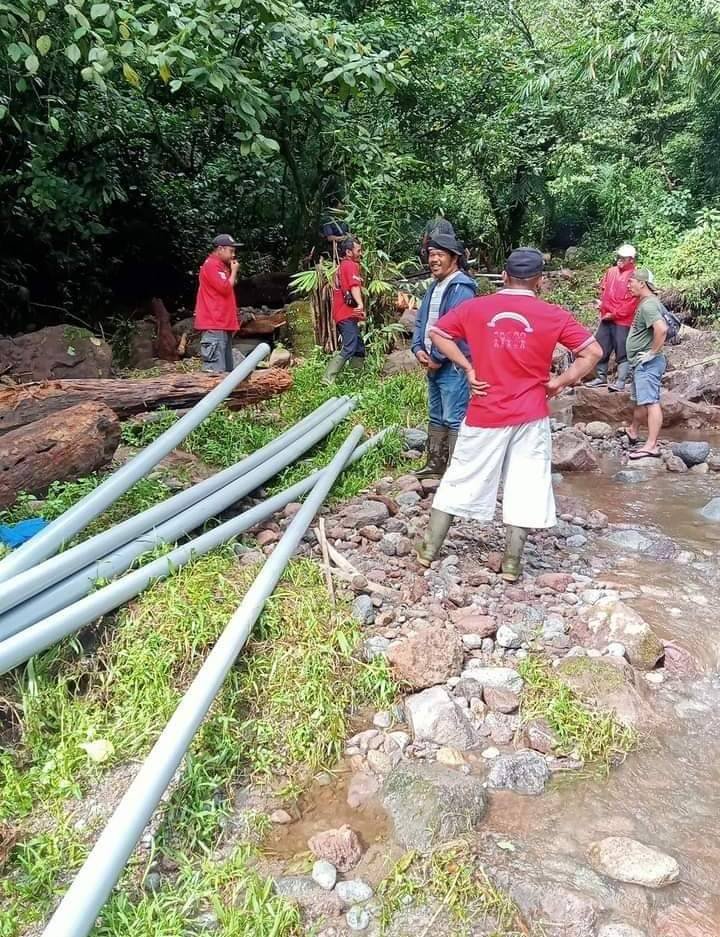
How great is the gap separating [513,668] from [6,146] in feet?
28.4

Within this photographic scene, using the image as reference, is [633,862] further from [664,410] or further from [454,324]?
[664,410]

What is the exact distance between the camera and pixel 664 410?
23.9 feet

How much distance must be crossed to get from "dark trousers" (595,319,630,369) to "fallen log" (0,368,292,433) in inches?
154

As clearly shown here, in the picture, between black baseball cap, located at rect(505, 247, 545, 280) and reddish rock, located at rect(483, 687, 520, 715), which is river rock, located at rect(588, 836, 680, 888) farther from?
black baseball cap, located at rect(505, 247, 545, 280)

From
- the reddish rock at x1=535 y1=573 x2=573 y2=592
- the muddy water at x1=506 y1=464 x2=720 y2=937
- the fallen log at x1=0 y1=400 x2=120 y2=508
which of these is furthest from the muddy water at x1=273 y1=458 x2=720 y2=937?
the fallen log at x1=0 y1=400 x2=120 y2=508

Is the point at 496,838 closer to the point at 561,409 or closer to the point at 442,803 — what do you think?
the point at 442,803

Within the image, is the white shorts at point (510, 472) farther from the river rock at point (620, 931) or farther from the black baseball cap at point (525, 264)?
the river rock at point (620, 931)

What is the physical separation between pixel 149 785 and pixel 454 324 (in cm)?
256

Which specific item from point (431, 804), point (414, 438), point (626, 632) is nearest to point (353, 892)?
point (431, 804)

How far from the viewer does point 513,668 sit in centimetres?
307

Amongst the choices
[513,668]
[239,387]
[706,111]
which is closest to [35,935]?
[513,668]

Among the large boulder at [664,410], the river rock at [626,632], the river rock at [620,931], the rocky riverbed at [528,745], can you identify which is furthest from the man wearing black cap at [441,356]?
the river rock at [620,931]

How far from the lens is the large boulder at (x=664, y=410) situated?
24.0ft

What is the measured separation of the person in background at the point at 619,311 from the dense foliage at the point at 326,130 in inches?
106
